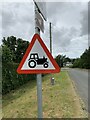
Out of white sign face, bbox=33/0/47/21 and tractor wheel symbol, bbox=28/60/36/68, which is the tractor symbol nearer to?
tractor wheel symbol, bbox=28/60/36/68

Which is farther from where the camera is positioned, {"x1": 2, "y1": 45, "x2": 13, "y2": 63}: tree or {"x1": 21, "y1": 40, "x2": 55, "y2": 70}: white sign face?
{"x1": 2, "y1": 45, "x2": 13, "y2": 63}: tree

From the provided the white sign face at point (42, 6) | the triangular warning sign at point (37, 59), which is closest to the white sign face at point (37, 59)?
the triangular warning sign at point (37, 59)

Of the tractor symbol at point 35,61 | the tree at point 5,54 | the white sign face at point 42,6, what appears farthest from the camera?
the tree at point 5,54

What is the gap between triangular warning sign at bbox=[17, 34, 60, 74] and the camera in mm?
4453

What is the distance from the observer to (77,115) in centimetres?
966

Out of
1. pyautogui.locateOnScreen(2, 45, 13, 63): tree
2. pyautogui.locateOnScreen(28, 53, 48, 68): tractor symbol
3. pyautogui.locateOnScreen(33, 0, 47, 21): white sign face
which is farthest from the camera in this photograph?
pyautogui.locateOnScreen(2, 45, 13, 63): tree

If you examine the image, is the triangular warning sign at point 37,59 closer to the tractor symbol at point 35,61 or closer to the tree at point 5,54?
the tractor symbol at point 35,61

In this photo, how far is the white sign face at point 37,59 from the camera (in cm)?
445

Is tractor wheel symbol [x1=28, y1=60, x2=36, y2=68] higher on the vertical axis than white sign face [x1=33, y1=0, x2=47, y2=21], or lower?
lower

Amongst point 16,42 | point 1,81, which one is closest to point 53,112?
point 1,81

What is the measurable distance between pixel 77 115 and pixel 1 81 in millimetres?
6803

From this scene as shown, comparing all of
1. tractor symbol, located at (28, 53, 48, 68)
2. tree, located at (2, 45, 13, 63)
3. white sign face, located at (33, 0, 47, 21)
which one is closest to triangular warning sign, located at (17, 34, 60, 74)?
tractor symbol, located at (28, 53, 48, 68)

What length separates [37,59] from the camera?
175 inches

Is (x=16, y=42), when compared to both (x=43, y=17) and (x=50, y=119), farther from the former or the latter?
(x=43, y=17)
